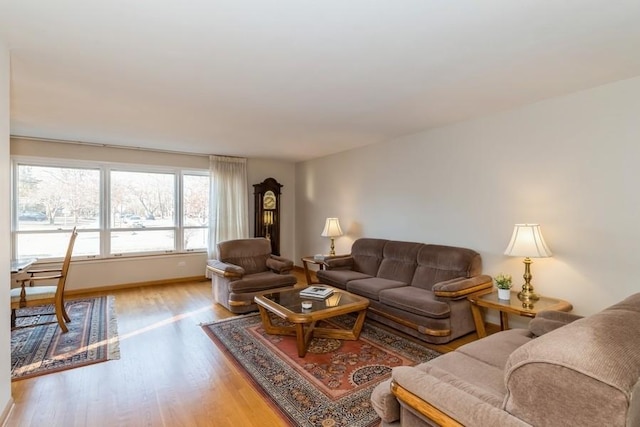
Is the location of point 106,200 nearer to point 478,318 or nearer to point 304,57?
point 304,57

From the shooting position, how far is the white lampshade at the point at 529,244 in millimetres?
2770

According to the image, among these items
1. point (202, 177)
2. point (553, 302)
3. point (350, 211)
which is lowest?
point (553, 302)

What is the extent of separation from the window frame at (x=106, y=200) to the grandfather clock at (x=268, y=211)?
3.23 ft

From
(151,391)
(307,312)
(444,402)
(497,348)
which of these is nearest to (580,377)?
(444,402)

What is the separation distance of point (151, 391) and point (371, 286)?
7.81ft

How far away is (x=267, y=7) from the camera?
1.67 meters

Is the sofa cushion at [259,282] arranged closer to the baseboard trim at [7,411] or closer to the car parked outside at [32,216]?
the baseboard trim at [7,411]

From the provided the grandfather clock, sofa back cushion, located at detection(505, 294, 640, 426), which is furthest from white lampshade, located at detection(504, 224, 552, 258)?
the grandfather clock

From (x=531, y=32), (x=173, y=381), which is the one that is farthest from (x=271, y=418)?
(x=531, y=32)

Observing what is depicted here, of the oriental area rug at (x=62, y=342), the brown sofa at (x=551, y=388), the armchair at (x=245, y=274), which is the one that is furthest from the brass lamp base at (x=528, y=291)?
the oriental area rug at (x=62, y=342)

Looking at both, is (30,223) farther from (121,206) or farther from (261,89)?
(261,89)

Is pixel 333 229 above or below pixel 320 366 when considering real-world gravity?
above

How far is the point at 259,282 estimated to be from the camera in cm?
408

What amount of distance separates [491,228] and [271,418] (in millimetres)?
2915
